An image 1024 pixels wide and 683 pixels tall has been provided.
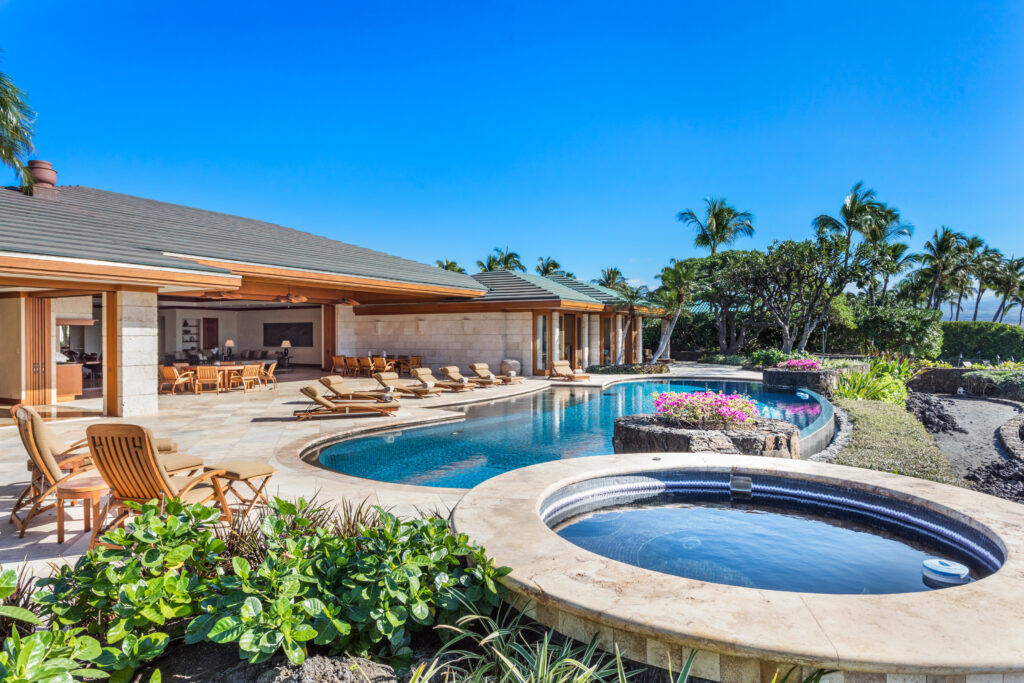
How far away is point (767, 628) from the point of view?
93.0 inches

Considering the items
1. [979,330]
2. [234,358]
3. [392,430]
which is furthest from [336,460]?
[979,330]

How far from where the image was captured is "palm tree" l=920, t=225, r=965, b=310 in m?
42.2

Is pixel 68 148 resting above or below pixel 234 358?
above

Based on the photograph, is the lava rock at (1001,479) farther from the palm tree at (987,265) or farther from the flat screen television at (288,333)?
the palm tree at (987,265)

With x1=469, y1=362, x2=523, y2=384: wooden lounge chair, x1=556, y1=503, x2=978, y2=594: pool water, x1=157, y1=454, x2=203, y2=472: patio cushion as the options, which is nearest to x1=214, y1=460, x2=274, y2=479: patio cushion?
x1=157, y1=454, x2=203, y2=472: patio cushion

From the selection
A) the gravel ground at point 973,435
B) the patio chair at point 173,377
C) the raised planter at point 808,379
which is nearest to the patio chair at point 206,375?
the patio chair at point 173,377

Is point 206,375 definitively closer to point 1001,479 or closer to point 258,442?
point 258,442

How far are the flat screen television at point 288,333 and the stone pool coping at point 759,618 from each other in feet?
81.0

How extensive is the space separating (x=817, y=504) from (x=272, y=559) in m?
4.53

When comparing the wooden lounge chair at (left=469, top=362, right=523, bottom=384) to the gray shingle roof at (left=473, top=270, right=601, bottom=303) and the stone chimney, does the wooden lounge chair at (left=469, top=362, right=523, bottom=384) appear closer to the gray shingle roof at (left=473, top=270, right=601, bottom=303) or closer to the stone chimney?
the gray shingle roof at (left=473, top=270, right=601, bottom=303)

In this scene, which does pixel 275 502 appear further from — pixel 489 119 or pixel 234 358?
pixel 489 119

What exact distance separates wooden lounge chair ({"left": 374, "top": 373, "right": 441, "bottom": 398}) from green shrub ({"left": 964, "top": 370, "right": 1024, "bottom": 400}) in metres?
16.2

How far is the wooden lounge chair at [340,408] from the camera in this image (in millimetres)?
11080

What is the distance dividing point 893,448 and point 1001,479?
3.87 ft
